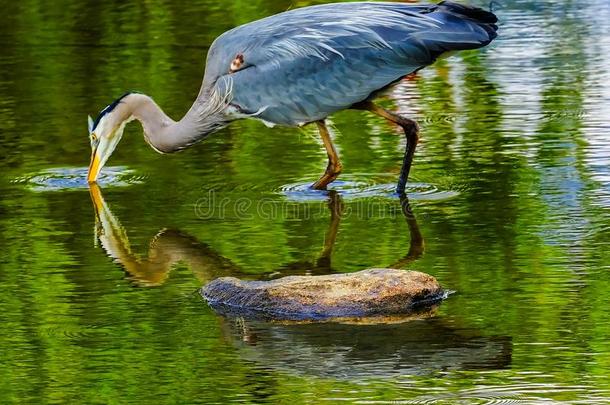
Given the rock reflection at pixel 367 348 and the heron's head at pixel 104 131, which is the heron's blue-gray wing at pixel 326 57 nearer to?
the heron's head at pixel 104 131

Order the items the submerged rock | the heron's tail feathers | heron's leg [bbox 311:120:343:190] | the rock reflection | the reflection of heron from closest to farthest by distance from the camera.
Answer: the rock reflection < the submerged rock < the reflection of heron < the heron's tail feathers < heron's leg [bbox 311:120:343:190]

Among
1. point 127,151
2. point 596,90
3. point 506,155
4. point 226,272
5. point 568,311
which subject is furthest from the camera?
point 596,90

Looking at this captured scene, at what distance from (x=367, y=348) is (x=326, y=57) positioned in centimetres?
378

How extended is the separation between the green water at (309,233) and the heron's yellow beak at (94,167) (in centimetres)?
8

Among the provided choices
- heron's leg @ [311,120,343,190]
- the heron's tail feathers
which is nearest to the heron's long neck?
heron's leg @ [311,120,343,190]

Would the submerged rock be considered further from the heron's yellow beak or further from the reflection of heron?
the heron's yellow beak

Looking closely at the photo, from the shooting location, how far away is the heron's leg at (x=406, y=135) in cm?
1048

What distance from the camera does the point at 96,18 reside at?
1788 centimetres

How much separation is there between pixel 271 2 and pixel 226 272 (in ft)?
31.8

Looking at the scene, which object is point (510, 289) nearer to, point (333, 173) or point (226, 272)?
point (226, 272)

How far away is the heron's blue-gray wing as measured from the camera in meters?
10.4

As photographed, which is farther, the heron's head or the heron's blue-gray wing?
the heron's head

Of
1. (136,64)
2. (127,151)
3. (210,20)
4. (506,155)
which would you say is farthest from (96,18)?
(506,155)

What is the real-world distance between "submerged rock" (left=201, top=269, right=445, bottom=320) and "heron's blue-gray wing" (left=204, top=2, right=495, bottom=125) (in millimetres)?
2880
